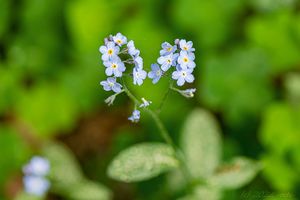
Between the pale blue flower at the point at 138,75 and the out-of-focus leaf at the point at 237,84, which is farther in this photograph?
the out-of-focus leaf at the point at 237,84

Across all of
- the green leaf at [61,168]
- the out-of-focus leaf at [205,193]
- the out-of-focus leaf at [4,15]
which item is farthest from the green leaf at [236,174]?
the out-of-focus leaf at [4,15]

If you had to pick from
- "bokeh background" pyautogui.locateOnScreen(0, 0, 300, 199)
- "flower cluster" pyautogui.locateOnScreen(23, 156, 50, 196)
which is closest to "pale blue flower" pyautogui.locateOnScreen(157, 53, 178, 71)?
"bokeh background" pyautogui.locateOnScreen(0, 0, 300, 199)

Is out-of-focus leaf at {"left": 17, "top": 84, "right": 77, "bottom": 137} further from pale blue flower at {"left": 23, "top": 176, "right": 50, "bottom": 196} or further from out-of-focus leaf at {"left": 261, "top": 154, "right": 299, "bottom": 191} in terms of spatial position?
out-of-focus leaf at {"left": 261, "top": 154, "right": 299, "bottom": 191}

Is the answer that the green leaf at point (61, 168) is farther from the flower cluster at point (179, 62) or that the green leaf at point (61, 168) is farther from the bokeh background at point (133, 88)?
the flower cluster at point (179, 62)

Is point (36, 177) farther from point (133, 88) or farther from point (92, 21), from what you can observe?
point (92, 21)

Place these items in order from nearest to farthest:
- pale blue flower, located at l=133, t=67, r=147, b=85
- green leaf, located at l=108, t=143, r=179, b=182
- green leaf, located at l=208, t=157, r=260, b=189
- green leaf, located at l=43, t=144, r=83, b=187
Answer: pale blue flower, located at l=133, t=67, r=147, b=85 < green leaf, located at l=108, t=143, r=179, b=182 < green leaf, located at l=208, t=157, r=260, b=189 < green leaf, located at l=43, t=144, r=83, b=187

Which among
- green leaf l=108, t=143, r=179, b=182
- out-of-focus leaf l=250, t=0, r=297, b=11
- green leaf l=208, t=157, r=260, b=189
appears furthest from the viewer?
out-of-focus leaf l=250, t=0, r=297, b=11

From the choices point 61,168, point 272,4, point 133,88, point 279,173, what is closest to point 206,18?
point 272,4
